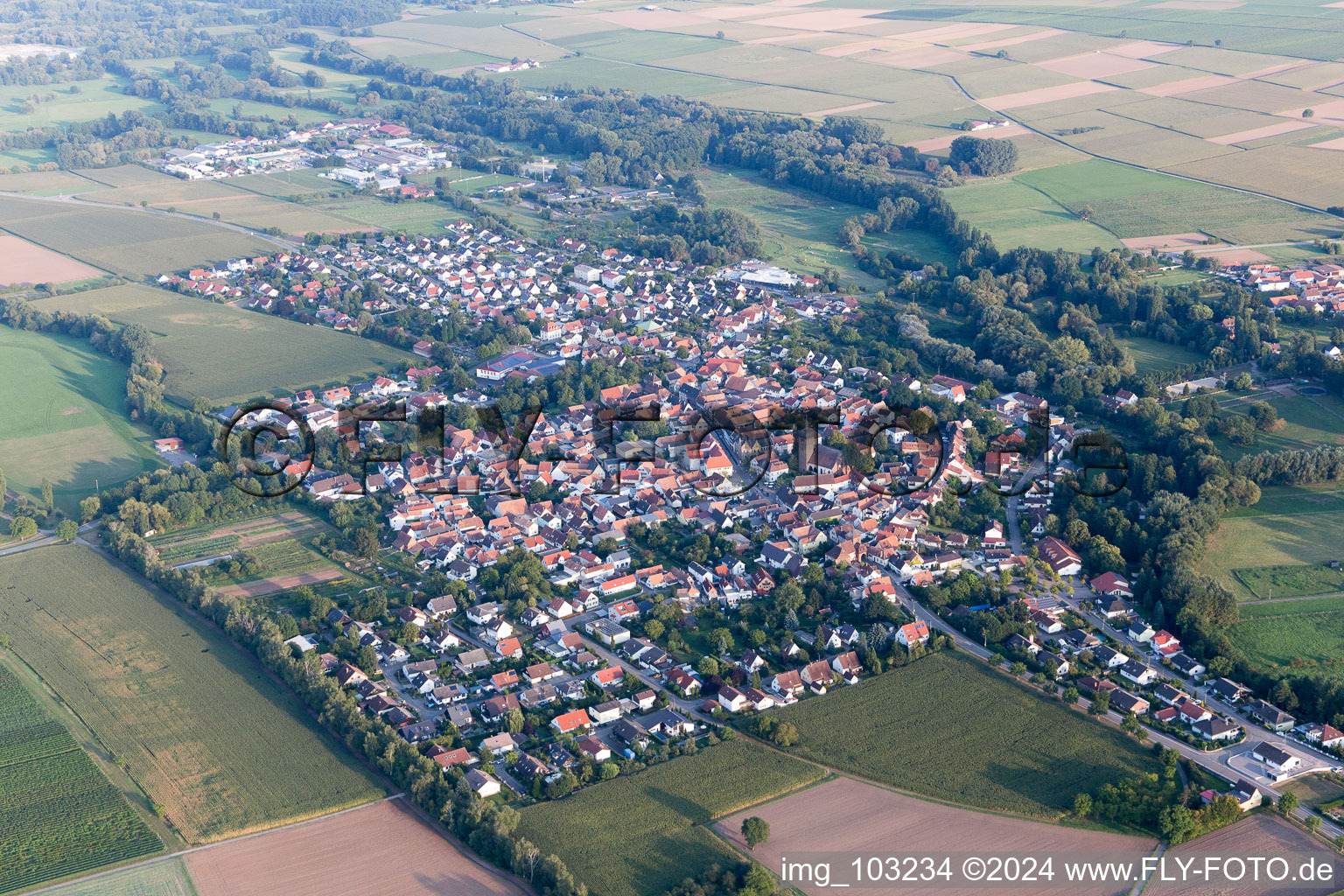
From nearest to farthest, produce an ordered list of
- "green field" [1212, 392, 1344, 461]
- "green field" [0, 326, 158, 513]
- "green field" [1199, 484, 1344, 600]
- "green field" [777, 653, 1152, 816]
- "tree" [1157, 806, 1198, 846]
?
1. "tree" [1157, 806, 1198, 846]
2. "green field" [777, 653, 1152, 816]
3. "green field" [1199, 484, 1344, 600]
4. "green field" [1212, 392, 1344, 461]
5. "green field" [0, 326, 158, 513]

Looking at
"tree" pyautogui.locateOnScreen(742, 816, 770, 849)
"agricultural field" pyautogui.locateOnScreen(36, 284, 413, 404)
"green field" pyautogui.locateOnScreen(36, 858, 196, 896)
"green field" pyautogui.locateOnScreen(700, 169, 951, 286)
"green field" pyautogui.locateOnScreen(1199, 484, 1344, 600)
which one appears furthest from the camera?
"green field" pyautogui.locateOnScreen(700, 169, 951, 286)

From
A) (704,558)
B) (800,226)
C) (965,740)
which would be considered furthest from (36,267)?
(965,740)

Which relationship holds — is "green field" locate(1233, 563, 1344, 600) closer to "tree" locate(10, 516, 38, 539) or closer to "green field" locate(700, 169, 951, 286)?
"green field" locate(700, 169, 951, 286)

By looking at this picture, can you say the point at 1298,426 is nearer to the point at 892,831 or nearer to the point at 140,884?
the point at 892,831

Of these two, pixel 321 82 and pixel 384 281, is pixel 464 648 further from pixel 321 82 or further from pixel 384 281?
pixel 321 82

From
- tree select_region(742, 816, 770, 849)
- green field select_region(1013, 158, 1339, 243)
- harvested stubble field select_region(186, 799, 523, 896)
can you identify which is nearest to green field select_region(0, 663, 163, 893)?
harvested stubble field select_region(186, 799, 523, 896)

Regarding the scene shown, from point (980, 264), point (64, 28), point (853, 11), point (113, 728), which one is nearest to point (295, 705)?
point (113, 728)

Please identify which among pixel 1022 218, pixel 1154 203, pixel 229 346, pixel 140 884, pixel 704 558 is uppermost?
pixel 1154 203
